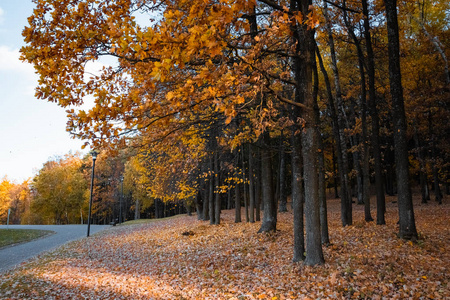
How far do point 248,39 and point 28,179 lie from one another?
6514cm

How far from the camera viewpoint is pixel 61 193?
3922 centimetres

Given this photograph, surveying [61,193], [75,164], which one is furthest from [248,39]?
[75,164]

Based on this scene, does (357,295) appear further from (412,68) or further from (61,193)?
(61,193)

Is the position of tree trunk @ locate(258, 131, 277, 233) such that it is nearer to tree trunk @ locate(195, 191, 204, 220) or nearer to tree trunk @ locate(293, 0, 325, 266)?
tree trunk @ locate(293, 0, 325, 266)

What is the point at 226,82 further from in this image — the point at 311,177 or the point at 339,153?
the point at 339,153

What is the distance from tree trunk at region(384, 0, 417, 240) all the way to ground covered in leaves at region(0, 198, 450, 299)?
0.52 m

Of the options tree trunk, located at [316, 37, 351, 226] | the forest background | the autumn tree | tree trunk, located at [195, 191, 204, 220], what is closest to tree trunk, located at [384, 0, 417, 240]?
the forest background

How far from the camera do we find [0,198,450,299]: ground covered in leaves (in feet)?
16.8

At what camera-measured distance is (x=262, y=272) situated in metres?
6.75

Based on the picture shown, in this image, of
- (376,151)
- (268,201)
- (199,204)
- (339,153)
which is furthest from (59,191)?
(376,151)

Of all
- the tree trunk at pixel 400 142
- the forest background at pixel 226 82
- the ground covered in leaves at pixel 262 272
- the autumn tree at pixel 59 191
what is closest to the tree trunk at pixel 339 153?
the forest background at pixel 226 82

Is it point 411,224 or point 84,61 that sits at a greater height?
point 84,61

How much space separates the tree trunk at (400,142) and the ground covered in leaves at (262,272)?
52 centimetres

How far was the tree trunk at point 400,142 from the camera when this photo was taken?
25.1 feet
